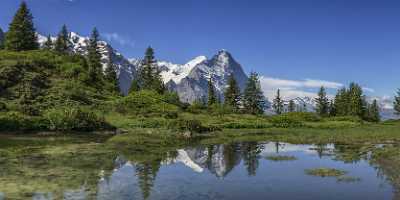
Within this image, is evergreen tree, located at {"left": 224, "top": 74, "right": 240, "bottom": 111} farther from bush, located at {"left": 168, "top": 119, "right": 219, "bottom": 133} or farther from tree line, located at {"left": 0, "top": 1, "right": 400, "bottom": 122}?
bush, located at {"left": 168, "top": 119, "right": 219, "bottom": 133}

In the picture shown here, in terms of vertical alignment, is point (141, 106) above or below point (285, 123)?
above

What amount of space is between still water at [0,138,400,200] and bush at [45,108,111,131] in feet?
68.9

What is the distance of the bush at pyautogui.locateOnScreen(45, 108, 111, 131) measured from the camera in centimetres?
5516

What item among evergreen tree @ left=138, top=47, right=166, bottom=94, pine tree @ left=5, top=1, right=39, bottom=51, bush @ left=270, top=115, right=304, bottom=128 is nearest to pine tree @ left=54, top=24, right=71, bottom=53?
pine tree @ left=5, top=1, right=39, bottom=51

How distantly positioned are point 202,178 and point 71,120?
3324 centimetres

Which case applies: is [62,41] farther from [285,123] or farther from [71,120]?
[71,120]

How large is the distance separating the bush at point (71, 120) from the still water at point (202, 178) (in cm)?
2099

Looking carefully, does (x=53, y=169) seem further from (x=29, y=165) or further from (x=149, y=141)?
(x=149, y=141)

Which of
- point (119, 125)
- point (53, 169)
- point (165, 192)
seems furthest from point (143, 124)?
point (165, 192)

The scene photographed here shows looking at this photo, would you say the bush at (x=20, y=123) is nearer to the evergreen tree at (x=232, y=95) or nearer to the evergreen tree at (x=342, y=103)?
the evergreen tree at (x=232, y=95)

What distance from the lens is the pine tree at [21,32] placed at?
109m

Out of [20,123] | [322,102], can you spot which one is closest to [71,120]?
[20,123]

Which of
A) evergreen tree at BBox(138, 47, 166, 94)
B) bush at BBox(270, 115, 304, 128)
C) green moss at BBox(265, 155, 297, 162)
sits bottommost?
green moss at BBox(265, 155, 297, 162)

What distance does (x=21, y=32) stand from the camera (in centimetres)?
11181
